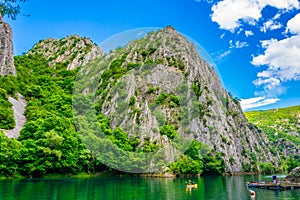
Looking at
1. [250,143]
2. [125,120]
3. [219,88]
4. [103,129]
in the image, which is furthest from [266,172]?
[103,129]

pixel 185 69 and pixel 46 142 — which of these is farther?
pixel 185 69

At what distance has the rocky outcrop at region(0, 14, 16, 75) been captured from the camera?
79938mm

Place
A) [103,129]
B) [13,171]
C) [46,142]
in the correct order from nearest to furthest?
[13,171], [46,142], [103,129]

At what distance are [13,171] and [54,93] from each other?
134ft

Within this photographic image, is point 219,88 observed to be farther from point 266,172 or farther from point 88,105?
point 88,105

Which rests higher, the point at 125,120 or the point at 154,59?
the point at 154,59

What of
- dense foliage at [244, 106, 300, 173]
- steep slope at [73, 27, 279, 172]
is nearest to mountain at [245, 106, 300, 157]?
dense foliage at [244, 106, 300, 173]

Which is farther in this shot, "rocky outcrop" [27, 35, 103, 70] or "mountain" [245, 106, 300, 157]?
"mountain" [245, 106, 300, 157]

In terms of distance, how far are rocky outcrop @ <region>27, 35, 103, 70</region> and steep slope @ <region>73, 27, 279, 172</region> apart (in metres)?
27.3

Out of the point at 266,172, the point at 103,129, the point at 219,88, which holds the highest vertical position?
the point at 219,88

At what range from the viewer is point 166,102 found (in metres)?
78.4

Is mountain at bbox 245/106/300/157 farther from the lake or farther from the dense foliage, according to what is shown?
the lake

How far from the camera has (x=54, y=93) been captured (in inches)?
3346

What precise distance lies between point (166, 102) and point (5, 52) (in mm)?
46282
